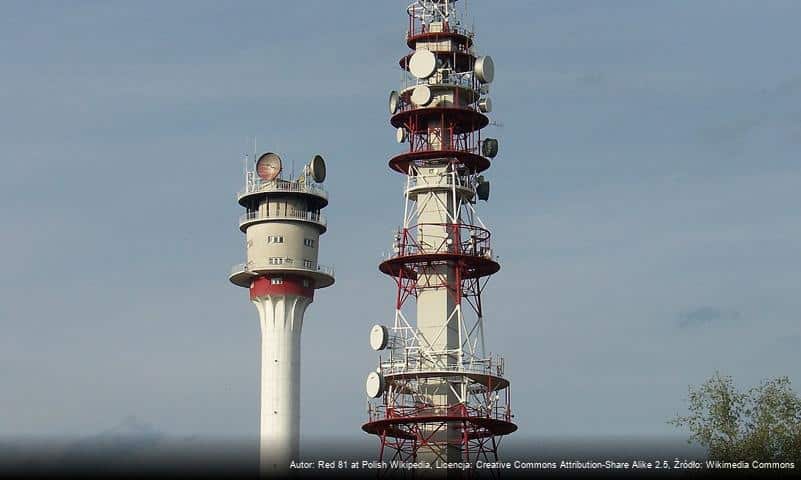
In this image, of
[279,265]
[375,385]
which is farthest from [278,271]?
[375,385]

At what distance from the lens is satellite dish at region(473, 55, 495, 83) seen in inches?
5728

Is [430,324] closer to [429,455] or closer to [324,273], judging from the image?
[429,455]

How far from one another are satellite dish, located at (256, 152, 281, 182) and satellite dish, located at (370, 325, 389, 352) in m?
37.9

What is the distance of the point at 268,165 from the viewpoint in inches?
6826

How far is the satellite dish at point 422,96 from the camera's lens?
144m

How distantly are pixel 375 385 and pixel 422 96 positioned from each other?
2360 centimetres

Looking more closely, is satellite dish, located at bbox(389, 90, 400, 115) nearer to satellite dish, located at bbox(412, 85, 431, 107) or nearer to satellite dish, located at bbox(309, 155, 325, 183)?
satellite dish, located at bbox(412, 85, 431, 107)

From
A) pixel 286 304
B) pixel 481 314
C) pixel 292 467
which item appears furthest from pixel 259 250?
pixel 481 314

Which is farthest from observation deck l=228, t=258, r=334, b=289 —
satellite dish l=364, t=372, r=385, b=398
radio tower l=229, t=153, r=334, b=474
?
satellite dish l=364, t=372, r=385, b=398

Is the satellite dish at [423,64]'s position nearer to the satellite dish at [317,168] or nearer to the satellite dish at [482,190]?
the satellite dish at [482,190]

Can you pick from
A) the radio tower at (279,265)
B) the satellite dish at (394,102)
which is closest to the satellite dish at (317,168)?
the radio tower at (279,265)

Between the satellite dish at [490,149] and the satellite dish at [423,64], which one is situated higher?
the satellite dish at [423,64]

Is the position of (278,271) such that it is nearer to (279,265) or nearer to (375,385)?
(279,265)

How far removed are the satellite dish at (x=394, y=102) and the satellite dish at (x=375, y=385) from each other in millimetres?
22350
